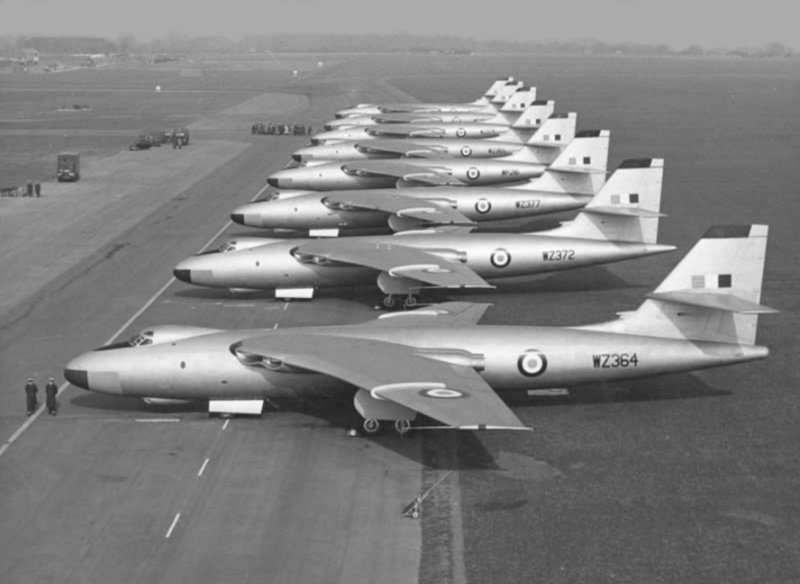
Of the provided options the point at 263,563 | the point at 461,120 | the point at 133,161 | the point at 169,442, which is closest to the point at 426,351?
the point at 169,442

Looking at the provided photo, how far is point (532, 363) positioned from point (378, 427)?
16.6 feet

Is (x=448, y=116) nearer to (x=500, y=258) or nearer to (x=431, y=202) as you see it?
(x=431, y=202)

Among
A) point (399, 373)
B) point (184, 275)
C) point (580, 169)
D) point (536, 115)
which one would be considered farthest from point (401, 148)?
point (399, 373)

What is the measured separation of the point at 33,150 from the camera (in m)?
108

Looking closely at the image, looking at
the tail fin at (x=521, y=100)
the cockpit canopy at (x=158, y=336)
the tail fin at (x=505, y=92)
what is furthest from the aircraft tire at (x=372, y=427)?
the tail fin at (x=505, y=92)

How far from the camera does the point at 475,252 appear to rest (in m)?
47.7

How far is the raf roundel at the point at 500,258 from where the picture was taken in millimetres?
47500

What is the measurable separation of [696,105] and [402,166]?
387 feet

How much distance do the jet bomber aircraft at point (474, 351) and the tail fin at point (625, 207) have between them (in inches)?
530

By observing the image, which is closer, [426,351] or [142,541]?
[142,541]

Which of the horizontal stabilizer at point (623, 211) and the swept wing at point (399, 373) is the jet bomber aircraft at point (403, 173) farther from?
the swept wing at point (399, 373)

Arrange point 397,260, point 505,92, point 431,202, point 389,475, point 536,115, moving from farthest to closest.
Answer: point 505,92 → point 536,115 → point 431,202 → point 397,260 → point 389,475

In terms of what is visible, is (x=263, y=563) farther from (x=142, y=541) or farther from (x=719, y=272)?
(x=719, y=272)

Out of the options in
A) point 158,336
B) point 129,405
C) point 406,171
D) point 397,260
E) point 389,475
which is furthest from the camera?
point 406,171
